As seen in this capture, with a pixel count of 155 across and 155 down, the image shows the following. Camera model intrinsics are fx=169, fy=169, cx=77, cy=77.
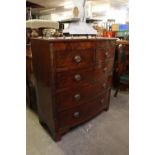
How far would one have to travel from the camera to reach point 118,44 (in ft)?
10.9

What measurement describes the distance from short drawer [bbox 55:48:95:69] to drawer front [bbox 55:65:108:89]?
7 cm

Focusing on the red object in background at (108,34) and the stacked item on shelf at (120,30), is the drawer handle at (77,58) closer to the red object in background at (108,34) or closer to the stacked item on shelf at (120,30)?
the red object in background at (108,34)

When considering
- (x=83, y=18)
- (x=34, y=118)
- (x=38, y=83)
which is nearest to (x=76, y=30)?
(x=83, y=18)

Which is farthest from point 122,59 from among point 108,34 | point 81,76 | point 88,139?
point 88,139

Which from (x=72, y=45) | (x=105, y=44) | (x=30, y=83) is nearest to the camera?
(x=72, y=45)

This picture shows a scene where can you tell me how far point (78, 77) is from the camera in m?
1.84

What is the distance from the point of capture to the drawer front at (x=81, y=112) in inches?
72.1

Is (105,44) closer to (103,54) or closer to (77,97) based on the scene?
(103,54)

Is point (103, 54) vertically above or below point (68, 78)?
above

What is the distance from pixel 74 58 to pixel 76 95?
1.37ft

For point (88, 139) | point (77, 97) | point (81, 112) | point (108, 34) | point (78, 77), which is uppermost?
point (108, 34)

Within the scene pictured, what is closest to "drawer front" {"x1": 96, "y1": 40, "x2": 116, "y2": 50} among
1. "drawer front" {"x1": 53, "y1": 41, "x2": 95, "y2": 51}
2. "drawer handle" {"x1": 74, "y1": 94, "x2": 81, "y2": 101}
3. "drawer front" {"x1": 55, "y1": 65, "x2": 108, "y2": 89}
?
"drawer front" {"x1": 53, "y1": 41, "x2": 95, "y2": 51}

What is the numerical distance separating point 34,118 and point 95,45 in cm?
128
